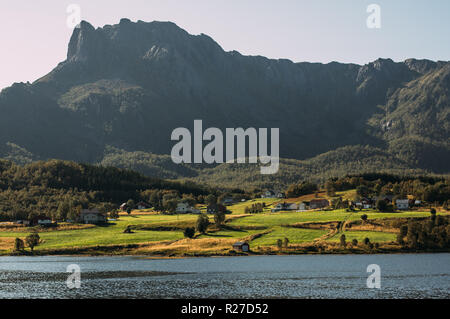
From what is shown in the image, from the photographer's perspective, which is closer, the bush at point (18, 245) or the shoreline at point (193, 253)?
the shoreline at point (193, 253)

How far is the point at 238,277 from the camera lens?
3989 inches

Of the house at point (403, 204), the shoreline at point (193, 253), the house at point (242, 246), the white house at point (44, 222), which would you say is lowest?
the shoreline at point (193, 253)

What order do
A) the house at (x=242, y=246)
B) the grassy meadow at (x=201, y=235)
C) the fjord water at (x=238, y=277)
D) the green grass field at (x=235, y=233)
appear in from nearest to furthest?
1. the fjord water at (x=238, y=277)
2. the house at (x=242, y=246)
3. the grassy meadow at (x=201, y=235)
4. the green grass field at (x=235, y=233)

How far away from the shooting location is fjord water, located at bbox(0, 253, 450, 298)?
8331 centimetres

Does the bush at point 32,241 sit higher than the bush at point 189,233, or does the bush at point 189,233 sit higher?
the bush at point 189,233

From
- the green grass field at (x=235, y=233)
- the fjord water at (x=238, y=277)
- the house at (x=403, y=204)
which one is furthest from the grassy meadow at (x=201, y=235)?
the fjord water at (x=238, y=277)

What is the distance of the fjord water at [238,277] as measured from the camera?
83.3m

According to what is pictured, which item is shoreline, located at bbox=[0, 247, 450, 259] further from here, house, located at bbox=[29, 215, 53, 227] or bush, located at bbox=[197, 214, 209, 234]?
house, located at bbox=[29, 215, 53, 227]

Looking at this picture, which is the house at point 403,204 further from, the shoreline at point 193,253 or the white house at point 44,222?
the white house at point 44,222

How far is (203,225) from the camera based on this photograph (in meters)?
168

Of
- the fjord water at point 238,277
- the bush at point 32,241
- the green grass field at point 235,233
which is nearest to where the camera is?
the fjord water at point 238,277
